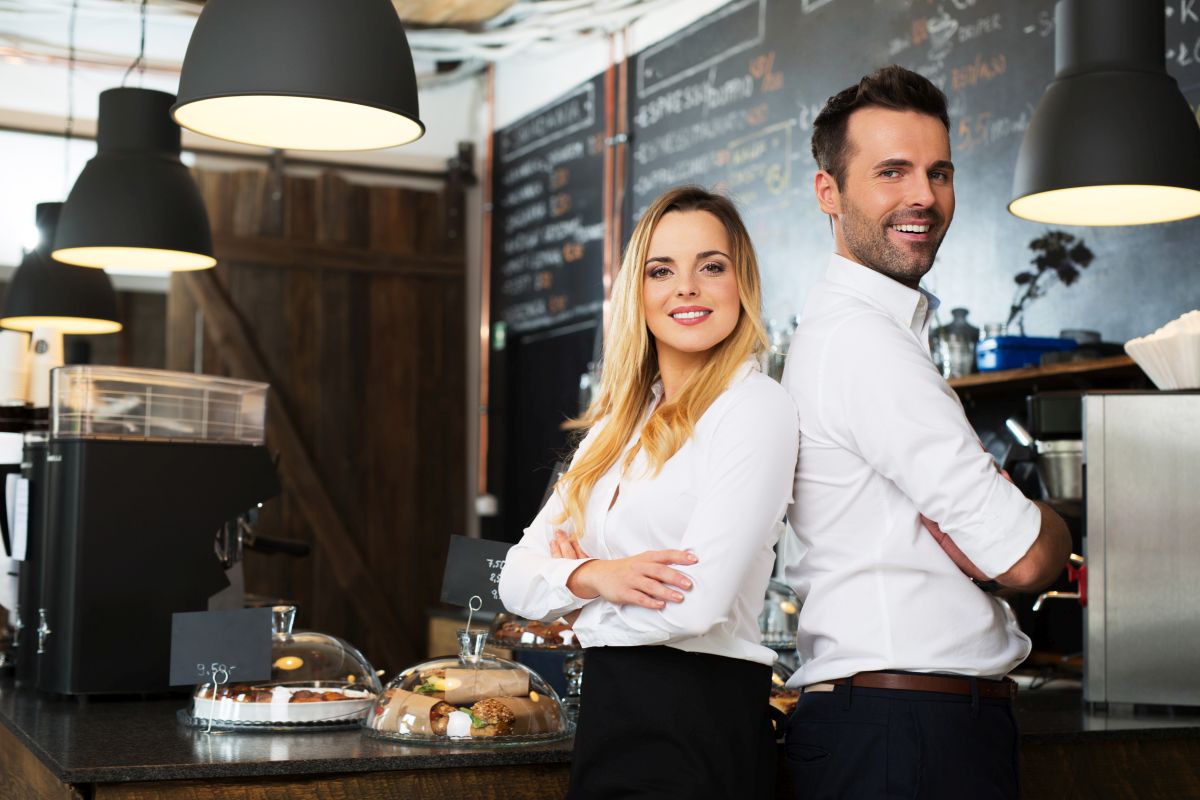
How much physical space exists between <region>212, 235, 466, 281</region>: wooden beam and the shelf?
136 inches

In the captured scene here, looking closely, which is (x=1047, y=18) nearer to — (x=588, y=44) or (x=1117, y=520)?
(x=1117, y=520)

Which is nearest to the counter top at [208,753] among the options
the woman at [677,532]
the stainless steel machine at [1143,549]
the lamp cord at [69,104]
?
the woman at [677,532]

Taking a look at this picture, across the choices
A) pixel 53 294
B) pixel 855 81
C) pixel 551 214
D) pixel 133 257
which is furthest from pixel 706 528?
pixel 551 214

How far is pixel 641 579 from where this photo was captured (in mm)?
1615

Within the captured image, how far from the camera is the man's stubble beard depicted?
5.84ft

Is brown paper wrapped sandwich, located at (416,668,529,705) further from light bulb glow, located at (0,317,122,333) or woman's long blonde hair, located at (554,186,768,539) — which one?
light bulb glow, located at (0,317,122,333)

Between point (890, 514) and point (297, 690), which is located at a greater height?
point (890, 514)

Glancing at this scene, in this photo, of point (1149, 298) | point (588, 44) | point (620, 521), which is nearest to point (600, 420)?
point (620, 521)

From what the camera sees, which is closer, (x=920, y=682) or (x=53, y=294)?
(x=920, y=682)

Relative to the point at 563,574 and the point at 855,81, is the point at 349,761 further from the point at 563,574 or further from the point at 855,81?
the point at 855,81

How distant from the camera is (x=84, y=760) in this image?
71.1 inches

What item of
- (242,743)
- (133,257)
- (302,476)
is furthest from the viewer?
(302,476)

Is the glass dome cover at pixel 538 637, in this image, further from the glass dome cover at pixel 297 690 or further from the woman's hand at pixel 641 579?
the woman's hand at pixel 641 579

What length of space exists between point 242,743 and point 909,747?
3.06 ft
